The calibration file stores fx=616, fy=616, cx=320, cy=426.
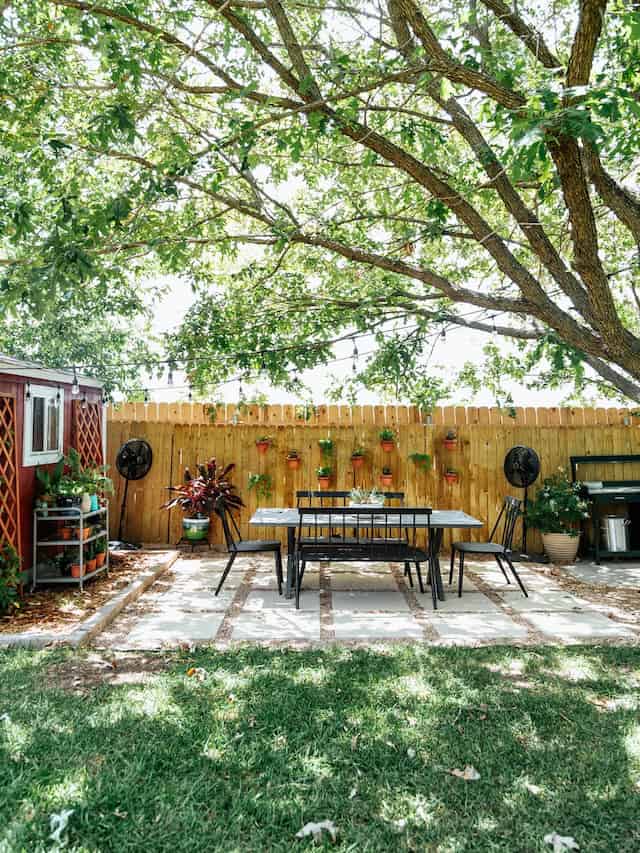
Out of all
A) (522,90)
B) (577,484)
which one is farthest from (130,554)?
(522,90)

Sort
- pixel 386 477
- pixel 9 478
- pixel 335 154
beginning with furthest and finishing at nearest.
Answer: pixel 386 477
pixel 335 154
pixel 9 478

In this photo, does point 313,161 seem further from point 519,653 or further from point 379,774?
point 379,774

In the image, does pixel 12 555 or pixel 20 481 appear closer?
pixel 12 555

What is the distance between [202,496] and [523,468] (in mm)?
4090

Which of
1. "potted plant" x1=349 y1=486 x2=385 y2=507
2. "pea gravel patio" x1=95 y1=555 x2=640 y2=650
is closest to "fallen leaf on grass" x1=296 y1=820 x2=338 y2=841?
"pea gravel patio" x1=95 y1=555 x2=640 y2=650

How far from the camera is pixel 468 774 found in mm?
2533

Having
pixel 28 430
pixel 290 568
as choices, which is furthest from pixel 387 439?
pixel 28 430

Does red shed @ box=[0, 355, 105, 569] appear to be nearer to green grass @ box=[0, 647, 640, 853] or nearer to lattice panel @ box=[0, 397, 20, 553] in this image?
lattice panel @ box=[0, 397, 20, 553]

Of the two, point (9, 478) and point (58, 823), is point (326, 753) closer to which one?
point (58, 823)

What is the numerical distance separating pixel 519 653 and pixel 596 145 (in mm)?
3060

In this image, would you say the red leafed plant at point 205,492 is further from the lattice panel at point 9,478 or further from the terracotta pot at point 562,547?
the terracotta pot at point 562,547

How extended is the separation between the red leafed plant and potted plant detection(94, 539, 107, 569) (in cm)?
128

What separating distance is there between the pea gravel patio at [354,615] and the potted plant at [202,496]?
1.11 m

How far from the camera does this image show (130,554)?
7.51m
